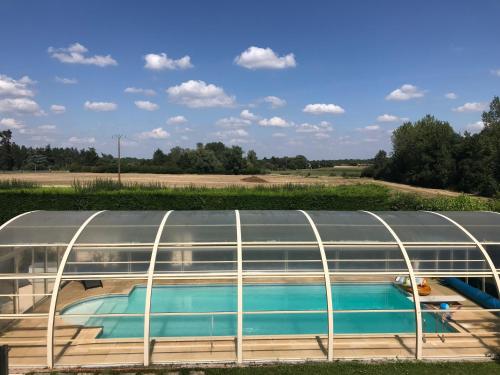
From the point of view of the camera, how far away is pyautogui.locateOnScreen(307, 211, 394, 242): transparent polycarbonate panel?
404 inches

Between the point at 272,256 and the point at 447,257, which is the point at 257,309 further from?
the point at 447,257

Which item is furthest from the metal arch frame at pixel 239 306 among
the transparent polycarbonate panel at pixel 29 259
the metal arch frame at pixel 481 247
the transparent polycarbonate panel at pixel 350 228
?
the metal arch frame at pixel 481 247

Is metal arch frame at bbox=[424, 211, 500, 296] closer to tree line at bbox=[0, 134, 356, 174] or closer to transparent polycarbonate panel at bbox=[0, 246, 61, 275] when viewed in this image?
transparent polycarbonate panel at bbox=[0, 246, 61, 275]

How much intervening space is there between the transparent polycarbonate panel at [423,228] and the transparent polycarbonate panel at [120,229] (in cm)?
710

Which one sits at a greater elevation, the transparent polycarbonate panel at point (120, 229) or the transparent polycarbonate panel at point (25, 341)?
the transparent polycarbonate panel at point (120, 229)

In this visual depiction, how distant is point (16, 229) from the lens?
34.0ft

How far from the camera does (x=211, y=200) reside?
839 inches

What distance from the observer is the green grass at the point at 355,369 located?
8164mm

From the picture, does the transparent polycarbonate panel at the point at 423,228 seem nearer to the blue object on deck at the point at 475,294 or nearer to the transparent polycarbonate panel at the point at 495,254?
the transparent polycarbonate panel at the point at 495,254

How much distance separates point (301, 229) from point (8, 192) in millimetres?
17753

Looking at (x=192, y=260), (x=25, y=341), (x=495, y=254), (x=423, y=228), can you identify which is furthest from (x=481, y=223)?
(x=25, y=341)

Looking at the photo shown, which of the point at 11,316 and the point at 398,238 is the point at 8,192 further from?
the point at 398,238

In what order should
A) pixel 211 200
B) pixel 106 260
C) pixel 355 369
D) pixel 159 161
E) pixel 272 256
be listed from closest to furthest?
pixel 355 369 → pixel 272 256 → pixel 106 260 → pixel 211 200 → pixel 159 161

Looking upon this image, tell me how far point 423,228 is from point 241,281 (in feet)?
19.2
